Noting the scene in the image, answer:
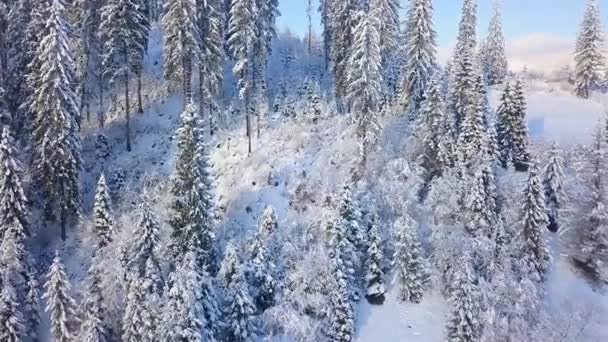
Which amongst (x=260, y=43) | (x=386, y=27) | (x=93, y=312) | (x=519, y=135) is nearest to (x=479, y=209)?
(x=519, y=135)

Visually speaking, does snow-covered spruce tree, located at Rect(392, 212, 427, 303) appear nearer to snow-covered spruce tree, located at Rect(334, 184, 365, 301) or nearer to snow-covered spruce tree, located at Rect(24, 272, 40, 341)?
snow-covered spruce tree, located at Rect(334, 184, 365, 301)

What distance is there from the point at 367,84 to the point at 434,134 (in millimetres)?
7190

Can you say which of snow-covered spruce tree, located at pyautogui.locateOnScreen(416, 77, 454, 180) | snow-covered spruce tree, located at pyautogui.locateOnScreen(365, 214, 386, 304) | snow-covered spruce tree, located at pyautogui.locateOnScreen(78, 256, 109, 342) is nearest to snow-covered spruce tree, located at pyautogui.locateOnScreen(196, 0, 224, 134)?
snow-covered spruce tree, located at pyautogui.locateOnScreen(416, 77, 454, 180)

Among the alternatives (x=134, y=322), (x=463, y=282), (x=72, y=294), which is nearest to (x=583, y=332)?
(x=463, y=282)

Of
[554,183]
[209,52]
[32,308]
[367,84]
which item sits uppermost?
[209,52]

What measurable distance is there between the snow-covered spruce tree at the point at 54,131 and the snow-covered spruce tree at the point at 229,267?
631 inches

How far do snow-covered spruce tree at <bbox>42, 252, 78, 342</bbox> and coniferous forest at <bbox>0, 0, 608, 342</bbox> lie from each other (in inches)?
5.8

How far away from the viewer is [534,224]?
3975cm

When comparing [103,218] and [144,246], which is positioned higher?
[103,218]

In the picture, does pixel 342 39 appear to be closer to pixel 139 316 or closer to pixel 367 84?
pixel 367 84

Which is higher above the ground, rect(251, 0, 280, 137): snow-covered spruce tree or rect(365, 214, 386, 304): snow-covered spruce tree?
rect(251, 0, 280, 137): snow-covered spruce tree

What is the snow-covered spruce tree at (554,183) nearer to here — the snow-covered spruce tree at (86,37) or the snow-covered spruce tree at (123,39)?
the snow-covered spruce tree at (123,39)

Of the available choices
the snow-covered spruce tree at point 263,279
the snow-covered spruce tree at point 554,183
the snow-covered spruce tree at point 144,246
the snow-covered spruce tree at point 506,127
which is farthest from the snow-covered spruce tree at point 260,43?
the snow-covered spruce tree at point 554,183

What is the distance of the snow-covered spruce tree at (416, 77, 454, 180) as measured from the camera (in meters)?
44.9
